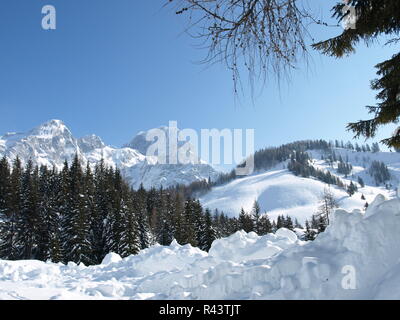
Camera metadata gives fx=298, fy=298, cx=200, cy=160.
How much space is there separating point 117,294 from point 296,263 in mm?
5220

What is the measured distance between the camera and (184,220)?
1635 inches

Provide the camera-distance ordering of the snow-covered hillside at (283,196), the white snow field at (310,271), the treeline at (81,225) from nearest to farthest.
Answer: the white snow field at (310,271), the treeline at (81,225), the snow-covered hillside at (283,196)

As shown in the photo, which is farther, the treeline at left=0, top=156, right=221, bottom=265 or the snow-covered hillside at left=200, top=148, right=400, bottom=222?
the snow-covered hillside at left=200, top=148, right=400, bottom=222

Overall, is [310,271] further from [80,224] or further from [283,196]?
[283,196]

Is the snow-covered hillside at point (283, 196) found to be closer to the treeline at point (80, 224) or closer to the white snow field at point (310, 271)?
the treeline at point (80, 224)

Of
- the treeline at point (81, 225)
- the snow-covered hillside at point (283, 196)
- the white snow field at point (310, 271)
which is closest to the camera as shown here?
the white snow field at point (310, 271)

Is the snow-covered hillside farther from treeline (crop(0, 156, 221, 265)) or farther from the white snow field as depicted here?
the white snow field

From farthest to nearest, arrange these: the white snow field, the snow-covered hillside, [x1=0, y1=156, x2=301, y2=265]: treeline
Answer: the snow-covered hillside < [x1=0, y1=156, x2=301, y2=265]: treeline < the white snow field

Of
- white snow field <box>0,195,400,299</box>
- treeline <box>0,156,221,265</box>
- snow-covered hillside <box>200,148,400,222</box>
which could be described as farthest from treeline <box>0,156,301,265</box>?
snow-covered hillside <box>200,148,400,222</box>

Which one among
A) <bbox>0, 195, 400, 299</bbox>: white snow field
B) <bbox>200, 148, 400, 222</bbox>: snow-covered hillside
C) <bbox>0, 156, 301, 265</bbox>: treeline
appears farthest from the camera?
<bbox>200, 148, 400, 222</bbox>: snow-covered hillside

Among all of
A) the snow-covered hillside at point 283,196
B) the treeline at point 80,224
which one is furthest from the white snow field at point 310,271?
the snow-covered hillside at point 283,196

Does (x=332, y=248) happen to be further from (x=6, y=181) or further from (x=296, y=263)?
(x=6, y=181)

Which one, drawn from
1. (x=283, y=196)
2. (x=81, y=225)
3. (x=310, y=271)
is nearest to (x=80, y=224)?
(x=81, y=225)
